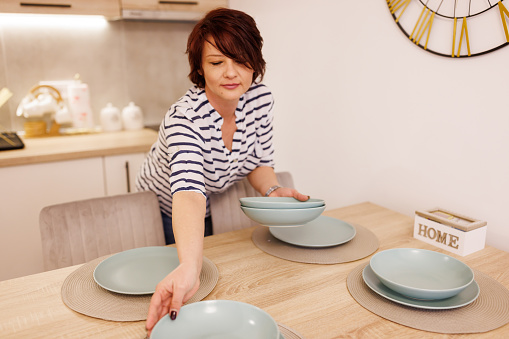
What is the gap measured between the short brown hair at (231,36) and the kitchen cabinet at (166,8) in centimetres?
132

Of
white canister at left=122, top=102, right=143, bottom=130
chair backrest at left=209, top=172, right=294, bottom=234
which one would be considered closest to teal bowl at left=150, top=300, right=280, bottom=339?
chair backrest at left=209, top=172, right=294, bottom=234

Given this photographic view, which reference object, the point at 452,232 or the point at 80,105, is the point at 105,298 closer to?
the point at 452,232

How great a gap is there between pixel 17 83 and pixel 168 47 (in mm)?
961

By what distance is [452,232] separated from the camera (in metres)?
1.19

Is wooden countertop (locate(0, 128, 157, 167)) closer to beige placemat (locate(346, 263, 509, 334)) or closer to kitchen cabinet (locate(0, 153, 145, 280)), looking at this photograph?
kitchen cabinet (locate(0, 153, 145, 280))

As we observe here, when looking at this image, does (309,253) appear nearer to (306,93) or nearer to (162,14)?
(306,93)

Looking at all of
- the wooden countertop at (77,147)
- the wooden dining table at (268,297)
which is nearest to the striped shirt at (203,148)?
the wooden dining table at (268,297)

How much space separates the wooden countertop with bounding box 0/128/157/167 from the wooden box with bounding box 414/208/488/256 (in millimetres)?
1565

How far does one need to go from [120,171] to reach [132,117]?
55 cm

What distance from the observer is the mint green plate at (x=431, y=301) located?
89 centimetres

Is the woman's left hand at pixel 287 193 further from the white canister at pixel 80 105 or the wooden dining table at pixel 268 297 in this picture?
the white canister at pixel 80 105

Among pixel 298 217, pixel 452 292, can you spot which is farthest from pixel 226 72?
pixel 452 292

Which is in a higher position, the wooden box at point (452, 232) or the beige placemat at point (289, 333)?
the wooden box at point (452, 232)

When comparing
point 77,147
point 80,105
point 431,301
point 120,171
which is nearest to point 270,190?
point 431,301
